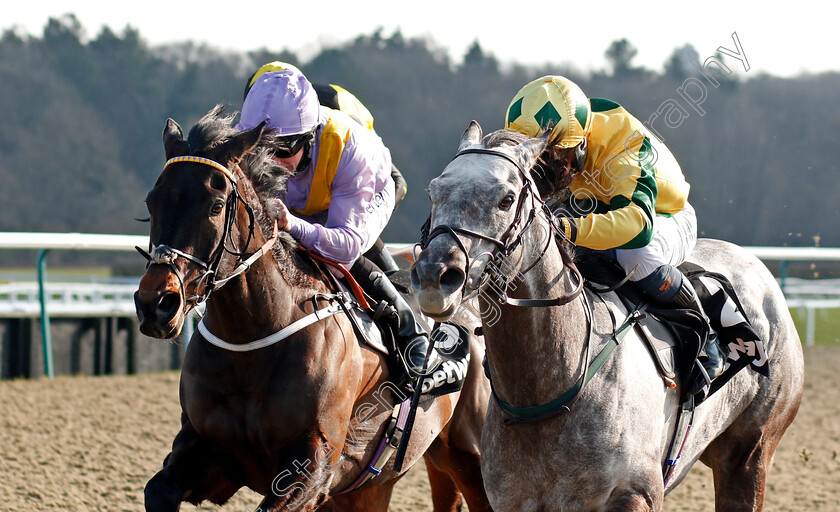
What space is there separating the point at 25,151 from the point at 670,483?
39.0 m

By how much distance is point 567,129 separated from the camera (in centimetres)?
280

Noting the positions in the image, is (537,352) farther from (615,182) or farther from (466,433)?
(466,433)

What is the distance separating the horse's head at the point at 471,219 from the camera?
86.7 inches

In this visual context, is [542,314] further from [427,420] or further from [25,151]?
[25,151]

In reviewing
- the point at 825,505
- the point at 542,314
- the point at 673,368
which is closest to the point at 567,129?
the point at 542,314

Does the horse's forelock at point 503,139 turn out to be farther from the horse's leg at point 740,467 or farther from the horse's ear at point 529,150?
the horse's leg at point 740,467

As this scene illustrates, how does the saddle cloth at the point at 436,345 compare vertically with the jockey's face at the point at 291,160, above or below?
below

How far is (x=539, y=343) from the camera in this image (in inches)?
106

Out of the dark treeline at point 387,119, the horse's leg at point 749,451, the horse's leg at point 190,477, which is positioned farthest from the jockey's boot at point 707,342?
the dark treeline at point 387,119

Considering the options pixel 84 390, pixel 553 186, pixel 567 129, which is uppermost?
pixel 567 129

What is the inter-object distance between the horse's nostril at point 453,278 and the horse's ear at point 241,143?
0.99 m

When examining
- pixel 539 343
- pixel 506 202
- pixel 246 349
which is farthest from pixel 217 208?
pixel 539 343

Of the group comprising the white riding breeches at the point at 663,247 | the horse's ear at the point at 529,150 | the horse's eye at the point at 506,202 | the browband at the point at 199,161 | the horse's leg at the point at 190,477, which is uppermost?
the horse's ear at the point at 529,150

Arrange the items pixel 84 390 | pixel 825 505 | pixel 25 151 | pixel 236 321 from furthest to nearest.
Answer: pixel 25 151
pixel 84 390
pixel 825 505
pixel 236 321
